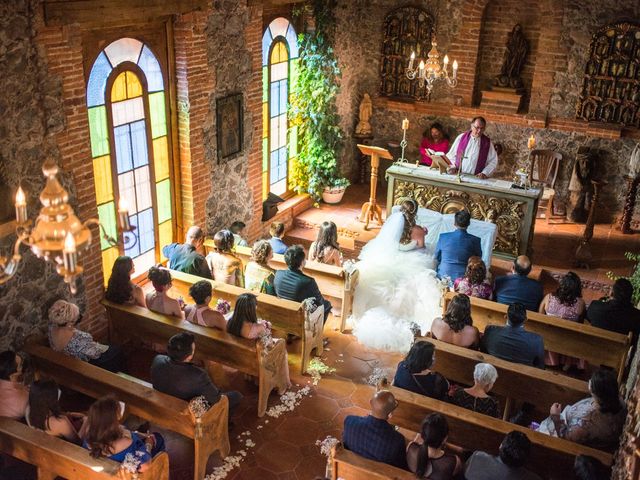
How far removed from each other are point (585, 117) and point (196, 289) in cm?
818

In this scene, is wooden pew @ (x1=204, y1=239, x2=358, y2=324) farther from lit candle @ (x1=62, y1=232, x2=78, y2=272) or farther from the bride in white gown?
lit candle @ (x1=62, y1=232, x2=78, y2=272)

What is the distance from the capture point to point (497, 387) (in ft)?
19.7

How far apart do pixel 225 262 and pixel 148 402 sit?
2.50 meters

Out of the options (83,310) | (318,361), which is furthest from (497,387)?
(83,310)

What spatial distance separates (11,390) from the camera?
5.09 metres

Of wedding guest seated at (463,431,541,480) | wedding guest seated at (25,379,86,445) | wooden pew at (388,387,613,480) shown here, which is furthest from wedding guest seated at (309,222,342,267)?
wedding guest seated at (463,431,541,480)

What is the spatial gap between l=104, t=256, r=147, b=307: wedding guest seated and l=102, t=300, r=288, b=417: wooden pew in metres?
0.09

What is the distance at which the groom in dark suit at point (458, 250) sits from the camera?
784 centimetres

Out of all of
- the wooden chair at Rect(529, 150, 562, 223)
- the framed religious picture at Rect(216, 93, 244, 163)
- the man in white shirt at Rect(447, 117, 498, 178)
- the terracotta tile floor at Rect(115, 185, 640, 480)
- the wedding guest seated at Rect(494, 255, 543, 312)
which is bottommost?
the terracotta tile floor at Rect(115, 185, 640, 480)

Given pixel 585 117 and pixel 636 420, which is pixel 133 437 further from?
pixel 585 117

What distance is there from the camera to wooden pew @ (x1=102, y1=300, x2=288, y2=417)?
614 cm

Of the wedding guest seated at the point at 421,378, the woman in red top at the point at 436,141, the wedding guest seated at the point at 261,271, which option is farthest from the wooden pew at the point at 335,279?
the woman in red top at the point at 436,141

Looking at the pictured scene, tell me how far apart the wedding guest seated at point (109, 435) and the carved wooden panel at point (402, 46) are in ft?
30.8

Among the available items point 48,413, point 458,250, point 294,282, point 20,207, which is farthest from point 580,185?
point 20,207
